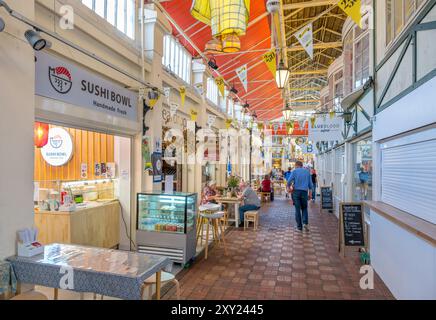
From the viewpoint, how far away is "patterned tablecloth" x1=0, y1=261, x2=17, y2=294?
2.82 metres

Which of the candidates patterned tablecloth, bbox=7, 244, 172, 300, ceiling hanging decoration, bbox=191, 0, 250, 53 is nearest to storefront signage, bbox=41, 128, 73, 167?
patterned tablecloth, bbox=7, 244, 172, 300

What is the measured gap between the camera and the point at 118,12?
5.55m

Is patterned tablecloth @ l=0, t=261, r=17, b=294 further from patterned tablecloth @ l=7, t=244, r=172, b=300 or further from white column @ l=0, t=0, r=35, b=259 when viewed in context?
white column @ l=0, t=0, r=35, b=259

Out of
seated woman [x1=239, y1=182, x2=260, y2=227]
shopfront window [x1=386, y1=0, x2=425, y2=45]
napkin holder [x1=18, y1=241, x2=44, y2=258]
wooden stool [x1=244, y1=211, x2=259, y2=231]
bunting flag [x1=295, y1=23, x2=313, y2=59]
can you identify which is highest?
bunting flag [x1=295, y1=23, x2=313, y2=59]

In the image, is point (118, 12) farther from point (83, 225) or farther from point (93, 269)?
point (93, 269)

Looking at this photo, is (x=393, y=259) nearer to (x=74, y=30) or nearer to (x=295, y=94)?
(x=74, y=30)

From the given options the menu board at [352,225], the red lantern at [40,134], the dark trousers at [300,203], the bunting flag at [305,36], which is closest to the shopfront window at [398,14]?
the bunting flag at [305,36]

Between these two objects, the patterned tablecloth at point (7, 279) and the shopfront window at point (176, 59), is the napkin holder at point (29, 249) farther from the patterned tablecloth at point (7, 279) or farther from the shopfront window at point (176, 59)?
the shopfront window at point (176, 59)

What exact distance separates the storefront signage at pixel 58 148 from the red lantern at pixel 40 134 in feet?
0.77

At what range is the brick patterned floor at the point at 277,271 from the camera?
159 inches

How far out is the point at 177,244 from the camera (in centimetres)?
501

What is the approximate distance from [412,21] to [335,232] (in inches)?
217
